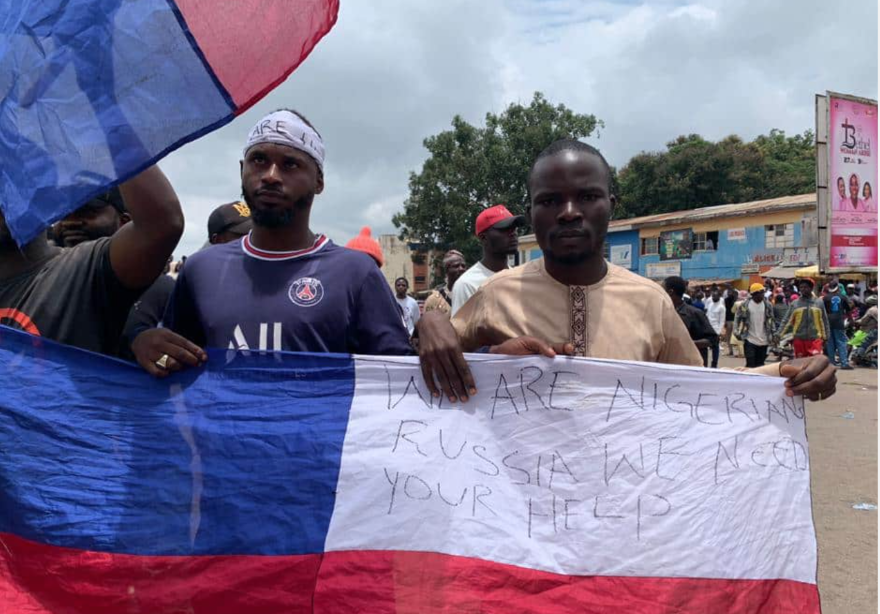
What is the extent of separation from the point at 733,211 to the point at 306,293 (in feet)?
104

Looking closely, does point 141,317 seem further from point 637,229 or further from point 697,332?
point 637,229

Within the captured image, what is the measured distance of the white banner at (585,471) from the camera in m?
1.90

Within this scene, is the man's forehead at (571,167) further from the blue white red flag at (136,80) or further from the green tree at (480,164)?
the green tree at (480,164)

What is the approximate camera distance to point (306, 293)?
207 cm

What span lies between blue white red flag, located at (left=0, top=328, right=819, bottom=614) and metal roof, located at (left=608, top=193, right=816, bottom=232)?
2716cm

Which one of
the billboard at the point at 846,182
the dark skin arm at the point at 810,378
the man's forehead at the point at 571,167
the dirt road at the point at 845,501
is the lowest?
the dirt road at the point at 845,501

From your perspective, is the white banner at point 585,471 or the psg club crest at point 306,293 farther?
the psg club crest at point 306,293

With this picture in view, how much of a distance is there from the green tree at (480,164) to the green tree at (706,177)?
7604 mm

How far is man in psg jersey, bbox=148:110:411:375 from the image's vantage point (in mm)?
2062

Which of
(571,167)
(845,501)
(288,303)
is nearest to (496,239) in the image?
(571,167)

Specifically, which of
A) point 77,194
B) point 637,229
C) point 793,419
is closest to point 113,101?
point 77,194

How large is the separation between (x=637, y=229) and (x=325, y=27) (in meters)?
34.7

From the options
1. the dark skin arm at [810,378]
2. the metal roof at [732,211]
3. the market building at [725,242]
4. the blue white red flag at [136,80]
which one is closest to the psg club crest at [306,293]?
the blue white red flag at [136,80]

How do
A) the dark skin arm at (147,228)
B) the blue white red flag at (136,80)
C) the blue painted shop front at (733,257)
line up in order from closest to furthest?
the blue white red flag at (136,80)
the dark skin arm at (147,228)
the blue painted shop front at (733,257)
